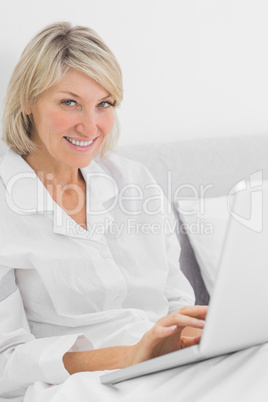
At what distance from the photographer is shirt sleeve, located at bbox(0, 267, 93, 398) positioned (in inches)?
46.9

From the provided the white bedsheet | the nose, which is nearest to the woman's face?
the nose

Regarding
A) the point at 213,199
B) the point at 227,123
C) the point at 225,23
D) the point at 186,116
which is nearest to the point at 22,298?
the point at 213,199

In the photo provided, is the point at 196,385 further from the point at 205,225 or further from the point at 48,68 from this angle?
the point at 205,225

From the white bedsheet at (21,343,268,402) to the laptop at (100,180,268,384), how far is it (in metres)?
0.03

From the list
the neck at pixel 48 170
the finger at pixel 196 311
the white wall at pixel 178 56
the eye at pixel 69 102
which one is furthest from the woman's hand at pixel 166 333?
the white wall at pixel 178 56

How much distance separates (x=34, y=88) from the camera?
4.56 ft

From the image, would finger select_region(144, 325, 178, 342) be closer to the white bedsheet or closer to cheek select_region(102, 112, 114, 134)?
the white bedsheet

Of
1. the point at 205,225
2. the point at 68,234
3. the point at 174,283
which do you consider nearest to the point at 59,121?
the point at 68,234

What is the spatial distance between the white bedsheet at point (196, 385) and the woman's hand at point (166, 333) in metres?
0.10

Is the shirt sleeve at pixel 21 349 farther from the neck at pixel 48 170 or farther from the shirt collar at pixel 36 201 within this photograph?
the neck at pixel 48 170

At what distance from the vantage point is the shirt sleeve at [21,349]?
1.19 metres

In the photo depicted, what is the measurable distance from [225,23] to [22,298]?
4.12 ft

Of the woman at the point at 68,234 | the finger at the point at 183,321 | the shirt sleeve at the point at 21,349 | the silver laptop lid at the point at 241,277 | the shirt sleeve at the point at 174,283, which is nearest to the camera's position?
the silver laptop lid at the point at 241,277

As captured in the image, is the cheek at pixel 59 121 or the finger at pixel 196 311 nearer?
the finger at pixel 196 311
